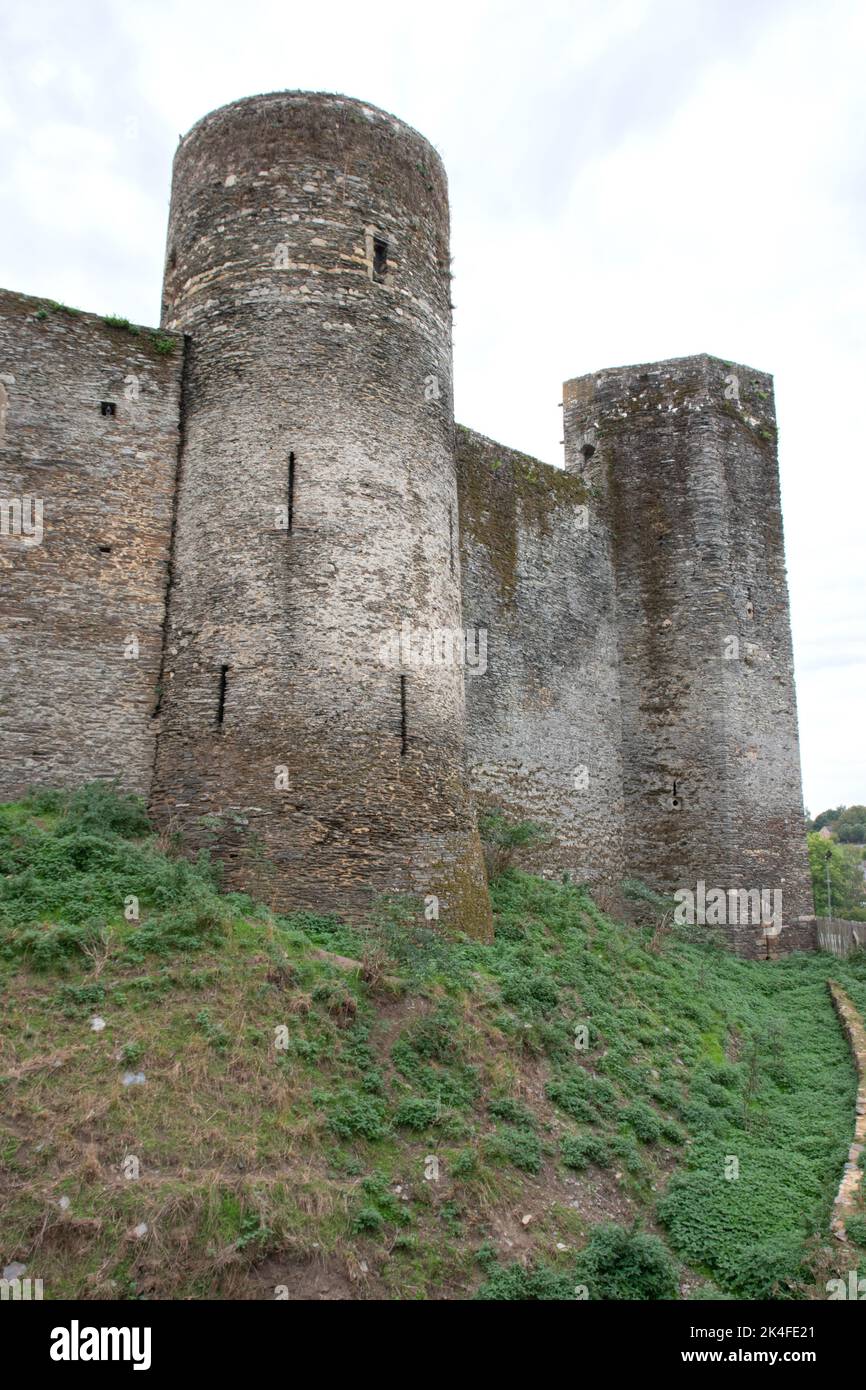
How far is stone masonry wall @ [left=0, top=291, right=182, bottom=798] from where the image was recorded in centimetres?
1188

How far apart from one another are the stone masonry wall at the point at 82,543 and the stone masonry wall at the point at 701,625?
10.3 m

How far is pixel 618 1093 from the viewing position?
10680 mm

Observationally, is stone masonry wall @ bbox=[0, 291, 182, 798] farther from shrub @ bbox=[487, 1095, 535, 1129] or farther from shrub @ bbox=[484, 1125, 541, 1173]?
shrub @ bbox=[484, 1125, 541, 1173]

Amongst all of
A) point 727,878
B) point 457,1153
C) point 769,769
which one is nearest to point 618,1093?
point 457,1153

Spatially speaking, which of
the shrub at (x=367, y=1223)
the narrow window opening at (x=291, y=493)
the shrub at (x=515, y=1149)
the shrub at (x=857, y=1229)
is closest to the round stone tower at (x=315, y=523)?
the narrow window opening at (x=291, y=493)

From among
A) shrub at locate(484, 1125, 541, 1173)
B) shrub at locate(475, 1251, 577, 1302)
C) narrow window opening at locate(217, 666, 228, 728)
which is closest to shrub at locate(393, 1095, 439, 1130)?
shrub at locate(484, 1125, 541, 1173)

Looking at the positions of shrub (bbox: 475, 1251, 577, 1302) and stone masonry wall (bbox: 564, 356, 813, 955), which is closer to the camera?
shrub (bbox: 475, 1251, 577, 1302)

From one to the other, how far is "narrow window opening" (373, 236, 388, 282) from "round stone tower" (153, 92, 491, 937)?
33 millimetres

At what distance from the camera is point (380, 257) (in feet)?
44.6

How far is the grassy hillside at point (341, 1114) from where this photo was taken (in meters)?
7.20

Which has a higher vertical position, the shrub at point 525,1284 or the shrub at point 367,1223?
the shrub at point 367,1223

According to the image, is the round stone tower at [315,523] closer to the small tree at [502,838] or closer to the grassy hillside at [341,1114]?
the grassy hillside at [341,1114]

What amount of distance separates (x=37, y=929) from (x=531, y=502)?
12.5m
